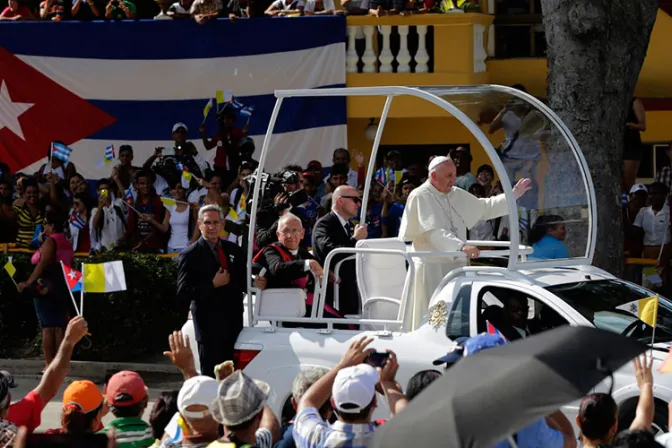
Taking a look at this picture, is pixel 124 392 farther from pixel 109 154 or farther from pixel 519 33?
pixel 519 33

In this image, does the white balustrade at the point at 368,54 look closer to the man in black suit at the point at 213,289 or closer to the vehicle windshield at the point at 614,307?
the man in black suit at the point at 213,289

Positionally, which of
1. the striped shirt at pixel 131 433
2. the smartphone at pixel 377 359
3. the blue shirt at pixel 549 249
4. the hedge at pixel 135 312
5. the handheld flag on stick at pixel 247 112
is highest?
the handheld flag on stick at pixel 247 112

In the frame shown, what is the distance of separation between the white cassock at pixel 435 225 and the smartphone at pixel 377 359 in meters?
3.51

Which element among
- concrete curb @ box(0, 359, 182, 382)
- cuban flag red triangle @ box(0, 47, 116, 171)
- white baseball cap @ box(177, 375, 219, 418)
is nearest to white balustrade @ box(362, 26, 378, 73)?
cuban flag red triangle @ box(0, 47, 116, 171)

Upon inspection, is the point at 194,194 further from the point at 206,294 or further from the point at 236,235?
the point at 206,294

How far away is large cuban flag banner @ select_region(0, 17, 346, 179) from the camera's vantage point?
1725 centimetres

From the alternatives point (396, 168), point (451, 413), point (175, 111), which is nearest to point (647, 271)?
point (396, 168)

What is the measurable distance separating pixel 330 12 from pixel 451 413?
14010 millimetres

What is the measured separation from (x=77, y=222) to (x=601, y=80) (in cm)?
687

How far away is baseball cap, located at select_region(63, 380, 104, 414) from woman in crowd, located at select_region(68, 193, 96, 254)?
9881 mm

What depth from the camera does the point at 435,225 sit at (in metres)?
9.84

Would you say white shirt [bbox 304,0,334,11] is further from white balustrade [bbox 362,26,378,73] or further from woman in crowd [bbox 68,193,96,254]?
woman in crowd [bbox 68,193,96,254]

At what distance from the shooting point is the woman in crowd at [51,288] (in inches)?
520

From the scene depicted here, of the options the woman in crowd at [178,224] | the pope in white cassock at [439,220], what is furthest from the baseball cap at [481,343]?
the woman in crowd at [178,224]
